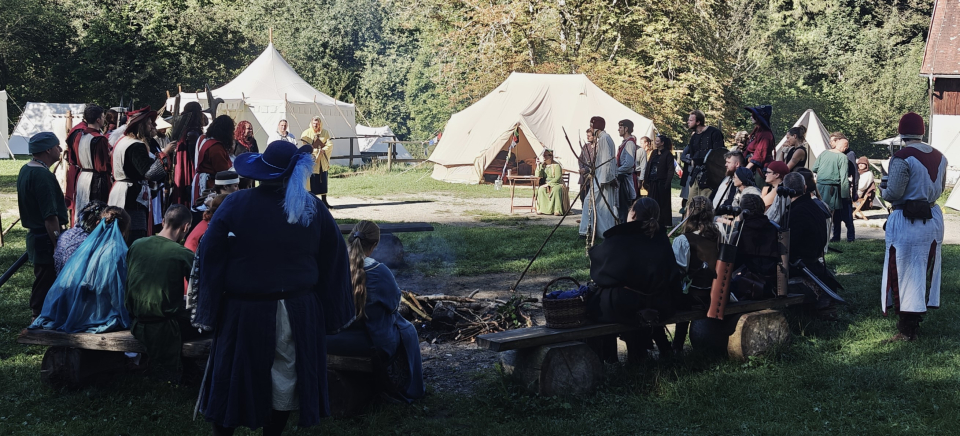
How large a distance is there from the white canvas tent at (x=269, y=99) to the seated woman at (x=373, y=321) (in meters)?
18.4

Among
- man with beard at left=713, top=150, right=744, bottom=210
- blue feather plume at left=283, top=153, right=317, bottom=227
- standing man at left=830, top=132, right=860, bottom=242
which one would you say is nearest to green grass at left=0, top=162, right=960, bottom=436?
blue feather plume at left=283, top=153, right=317, bottom=227

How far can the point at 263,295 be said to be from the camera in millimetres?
3283

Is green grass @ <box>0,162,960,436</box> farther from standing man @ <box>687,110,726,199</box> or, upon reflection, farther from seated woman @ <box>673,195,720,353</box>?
standing man @ <box>687,110,726,199</box>

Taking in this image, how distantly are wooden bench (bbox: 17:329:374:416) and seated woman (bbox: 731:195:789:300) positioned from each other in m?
2.91

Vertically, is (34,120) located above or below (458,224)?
above

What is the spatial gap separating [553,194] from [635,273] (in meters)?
9.40

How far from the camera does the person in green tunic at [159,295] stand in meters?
4.56

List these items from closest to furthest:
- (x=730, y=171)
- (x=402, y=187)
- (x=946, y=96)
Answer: (x=730, y=171)
(x=402, y=187)
(x=946, y=96)

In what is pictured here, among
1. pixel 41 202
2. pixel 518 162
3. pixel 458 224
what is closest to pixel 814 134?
pixel 518 162

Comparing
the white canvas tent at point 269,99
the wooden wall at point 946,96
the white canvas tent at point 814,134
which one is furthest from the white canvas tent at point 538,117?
the wooden wall at point 946,96

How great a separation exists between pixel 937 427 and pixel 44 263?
5.91 meters

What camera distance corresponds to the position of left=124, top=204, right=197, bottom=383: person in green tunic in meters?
4.56

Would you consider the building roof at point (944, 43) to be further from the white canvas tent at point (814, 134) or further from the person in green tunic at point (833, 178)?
the person in green tunic at point (833, 178)

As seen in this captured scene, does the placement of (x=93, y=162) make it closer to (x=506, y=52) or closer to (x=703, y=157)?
(x=703, y=157)
